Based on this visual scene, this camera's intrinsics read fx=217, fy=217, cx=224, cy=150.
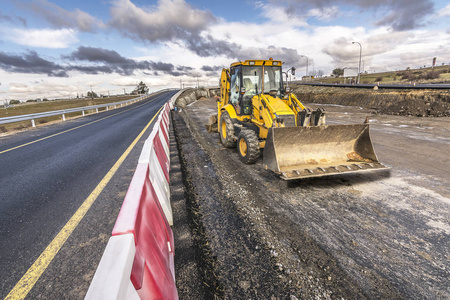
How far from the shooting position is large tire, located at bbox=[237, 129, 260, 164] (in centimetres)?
550

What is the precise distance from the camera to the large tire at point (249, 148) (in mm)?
5496

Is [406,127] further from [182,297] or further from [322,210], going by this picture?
[182,297]

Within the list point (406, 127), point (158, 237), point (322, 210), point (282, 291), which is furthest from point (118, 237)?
point (406, 127)

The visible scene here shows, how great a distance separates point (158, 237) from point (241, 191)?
7.78 ft

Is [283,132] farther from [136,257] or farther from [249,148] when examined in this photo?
[136,257]

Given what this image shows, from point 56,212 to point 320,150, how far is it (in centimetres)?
529

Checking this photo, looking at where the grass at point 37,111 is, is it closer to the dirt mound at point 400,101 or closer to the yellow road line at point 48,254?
the yellow road line at point 48,254

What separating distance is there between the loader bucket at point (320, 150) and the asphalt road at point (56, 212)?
3.21 meters

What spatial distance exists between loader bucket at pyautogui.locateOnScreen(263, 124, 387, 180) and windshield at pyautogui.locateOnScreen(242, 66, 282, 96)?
2303 mm

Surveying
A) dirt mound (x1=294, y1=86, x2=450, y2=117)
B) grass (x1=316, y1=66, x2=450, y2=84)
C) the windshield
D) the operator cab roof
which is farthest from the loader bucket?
grass (x1=316, y1=66, x2=450, y2=84)

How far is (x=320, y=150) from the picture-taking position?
17.2 ft

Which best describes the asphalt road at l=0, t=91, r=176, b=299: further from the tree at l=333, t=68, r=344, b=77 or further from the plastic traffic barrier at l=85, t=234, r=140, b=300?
the tree at l=333, t=68, r=344, b=77

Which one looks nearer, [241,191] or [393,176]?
[241,191]

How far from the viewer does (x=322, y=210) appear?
3510 millimetres
